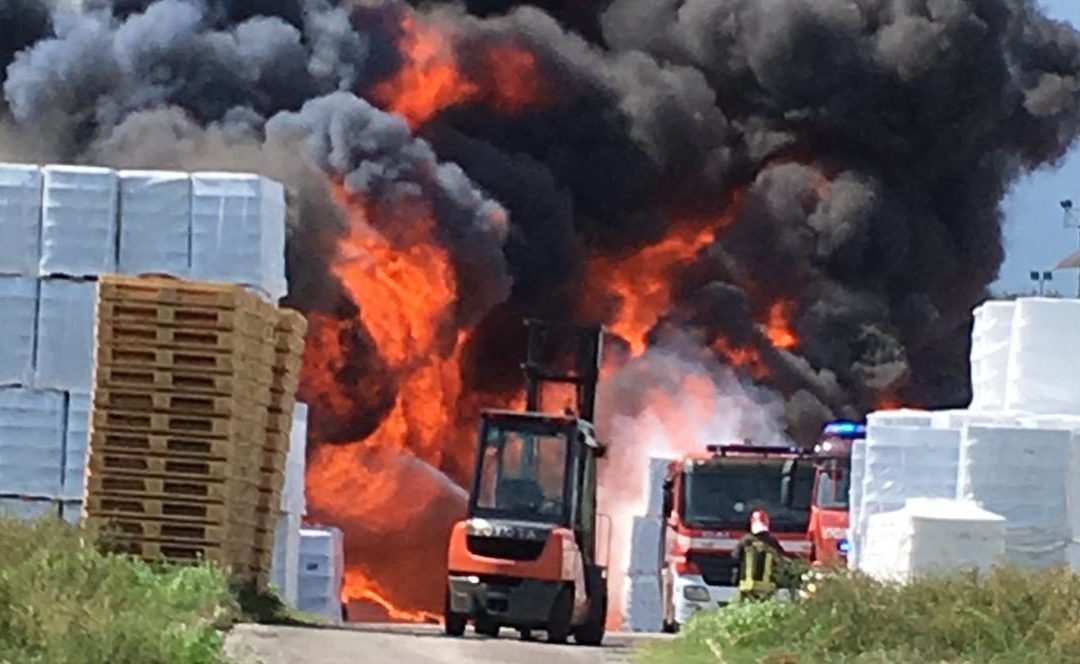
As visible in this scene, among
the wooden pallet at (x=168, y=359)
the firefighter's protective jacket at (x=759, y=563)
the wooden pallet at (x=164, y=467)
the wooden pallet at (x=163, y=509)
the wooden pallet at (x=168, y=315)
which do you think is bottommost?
the firefighter's protective jacket at (x=759, y=563)

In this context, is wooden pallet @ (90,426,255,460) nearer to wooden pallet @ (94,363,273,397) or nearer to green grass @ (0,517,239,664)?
wooden pallet @ (94,363,273,397)

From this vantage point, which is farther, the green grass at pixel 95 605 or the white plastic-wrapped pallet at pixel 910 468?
the white plastic-wrapped pallet at pixel 910 468

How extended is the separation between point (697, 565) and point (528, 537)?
25.0 ft

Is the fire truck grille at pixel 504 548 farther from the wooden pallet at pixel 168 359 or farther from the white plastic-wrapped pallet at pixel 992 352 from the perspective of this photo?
the white plastic-wrapped pallet at pixel 992 352

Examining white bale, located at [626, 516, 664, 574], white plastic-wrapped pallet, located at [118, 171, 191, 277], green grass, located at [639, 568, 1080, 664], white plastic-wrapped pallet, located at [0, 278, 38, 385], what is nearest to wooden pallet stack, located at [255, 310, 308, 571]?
white plastic-wrapped pallet, located at [118, 171, 191, 277]

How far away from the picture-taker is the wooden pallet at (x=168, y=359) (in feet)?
70.7

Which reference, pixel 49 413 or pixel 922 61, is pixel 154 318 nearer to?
pixel 49 413

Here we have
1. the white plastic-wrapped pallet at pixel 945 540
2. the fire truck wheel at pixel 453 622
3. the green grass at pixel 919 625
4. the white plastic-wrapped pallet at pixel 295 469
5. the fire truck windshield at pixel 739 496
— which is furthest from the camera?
the fire truck windshield at pixel 739 496

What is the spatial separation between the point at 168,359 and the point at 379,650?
5.07 m

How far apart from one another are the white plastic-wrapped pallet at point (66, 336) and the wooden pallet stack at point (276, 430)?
6.30ft

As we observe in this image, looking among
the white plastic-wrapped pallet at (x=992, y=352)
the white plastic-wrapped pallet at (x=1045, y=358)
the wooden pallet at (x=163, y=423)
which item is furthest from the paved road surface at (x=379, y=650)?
the white plastic-wrapped pallet at (x=992, y=352)

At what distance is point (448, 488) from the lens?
43219mm

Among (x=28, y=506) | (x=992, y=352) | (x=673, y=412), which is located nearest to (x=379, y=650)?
(x=28, y=506)

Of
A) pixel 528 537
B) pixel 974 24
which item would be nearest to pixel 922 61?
pixel 974 24
